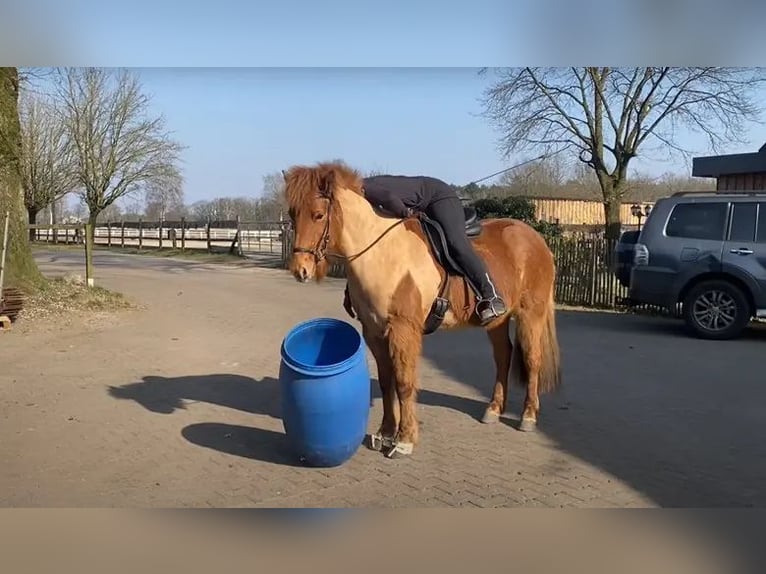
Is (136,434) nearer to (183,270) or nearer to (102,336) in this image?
(102,336)

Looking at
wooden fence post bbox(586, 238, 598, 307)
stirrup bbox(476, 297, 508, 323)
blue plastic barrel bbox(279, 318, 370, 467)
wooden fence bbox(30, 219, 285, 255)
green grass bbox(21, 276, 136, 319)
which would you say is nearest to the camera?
blue plastic barrel bbox(279, 318, 370, 467)

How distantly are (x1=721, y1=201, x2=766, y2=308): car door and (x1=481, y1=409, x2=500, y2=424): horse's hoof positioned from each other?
18.0 ft

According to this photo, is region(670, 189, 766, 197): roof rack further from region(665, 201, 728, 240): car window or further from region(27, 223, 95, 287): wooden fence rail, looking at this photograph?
region(27, 223, 95, 287): wooden fence rail

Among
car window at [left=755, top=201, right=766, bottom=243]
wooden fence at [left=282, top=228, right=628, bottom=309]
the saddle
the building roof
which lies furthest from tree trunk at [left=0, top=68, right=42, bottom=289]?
car window at [left=755, top=201, right=766, bottom=243]

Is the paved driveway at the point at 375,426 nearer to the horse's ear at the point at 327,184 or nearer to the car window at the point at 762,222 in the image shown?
the car window at the point at 762,222

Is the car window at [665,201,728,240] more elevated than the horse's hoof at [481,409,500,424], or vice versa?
the car window at [665,201,728,240]

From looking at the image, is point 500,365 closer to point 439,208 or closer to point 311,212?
point 439,208

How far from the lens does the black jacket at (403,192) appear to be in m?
4.52

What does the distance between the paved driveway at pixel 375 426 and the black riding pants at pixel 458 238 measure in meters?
1.21

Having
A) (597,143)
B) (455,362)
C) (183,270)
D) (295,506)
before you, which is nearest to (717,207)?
(597,143)

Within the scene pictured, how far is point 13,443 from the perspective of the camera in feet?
15.6

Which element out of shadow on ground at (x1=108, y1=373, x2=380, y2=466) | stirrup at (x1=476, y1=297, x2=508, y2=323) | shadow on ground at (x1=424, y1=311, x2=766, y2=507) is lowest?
shadow on ground at (x1=108, y1=373, x2=380, y2=466)

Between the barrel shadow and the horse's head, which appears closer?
the horse's head

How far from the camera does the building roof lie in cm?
698
